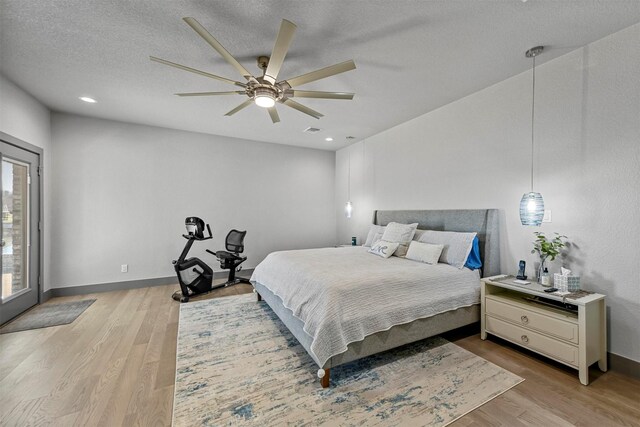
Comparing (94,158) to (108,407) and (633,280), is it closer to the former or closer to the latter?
(108,407)

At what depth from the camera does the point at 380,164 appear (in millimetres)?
4934

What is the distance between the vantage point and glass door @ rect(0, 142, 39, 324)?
3023 mm

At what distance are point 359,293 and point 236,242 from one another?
2961mm

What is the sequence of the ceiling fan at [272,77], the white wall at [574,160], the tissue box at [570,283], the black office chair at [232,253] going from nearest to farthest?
1. the ceiling fan at [272,77]
2. the white wall at [574,160]
3. the tissue box at [570,283]
4. the black office chair at [232,253]

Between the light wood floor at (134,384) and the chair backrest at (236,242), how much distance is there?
1.73 m

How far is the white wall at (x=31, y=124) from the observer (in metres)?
2.94

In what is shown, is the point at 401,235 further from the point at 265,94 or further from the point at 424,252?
the point at 265,94

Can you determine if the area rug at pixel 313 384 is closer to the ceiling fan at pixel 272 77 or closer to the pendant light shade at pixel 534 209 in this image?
the pendant light shade at pixel 534 209

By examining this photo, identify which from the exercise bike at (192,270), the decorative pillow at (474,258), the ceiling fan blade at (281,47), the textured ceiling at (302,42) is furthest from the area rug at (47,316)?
the decorative pillow at (474,258)

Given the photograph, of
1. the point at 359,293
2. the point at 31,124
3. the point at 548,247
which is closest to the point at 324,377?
the point at 359,293

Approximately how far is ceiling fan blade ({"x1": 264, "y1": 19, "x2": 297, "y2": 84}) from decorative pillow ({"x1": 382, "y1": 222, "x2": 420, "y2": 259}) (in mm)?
2588

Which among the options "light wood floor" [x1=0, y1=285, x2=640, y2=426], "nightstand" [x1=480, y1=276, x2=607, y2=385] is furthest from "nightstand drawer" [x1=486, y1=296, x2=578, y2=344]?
"light wood floor" [x1=0, y1=285, x2=640, y2=426]

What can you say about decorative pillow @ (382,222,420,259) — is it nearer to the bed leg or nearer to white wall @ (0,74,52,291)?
the bed leg

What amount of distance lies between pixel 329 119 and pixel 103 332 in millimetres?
4117
